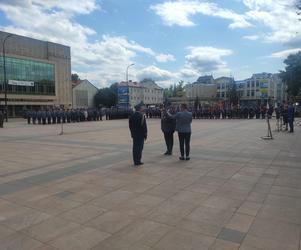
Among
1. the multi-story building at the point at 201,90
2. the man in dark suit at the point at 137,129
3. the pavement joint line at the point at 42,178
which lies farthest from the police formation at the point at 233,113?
the multi-story building at the point at 201,90

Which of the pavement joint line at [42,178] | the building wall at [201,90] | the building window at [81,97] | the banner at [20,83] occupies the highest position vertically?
the building wall at [201,90]

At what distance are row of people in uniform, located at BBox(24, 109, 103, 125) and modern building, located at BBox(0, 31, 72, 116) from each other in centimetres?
2348

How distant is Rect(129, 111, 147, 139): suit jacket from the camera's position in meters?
8.19

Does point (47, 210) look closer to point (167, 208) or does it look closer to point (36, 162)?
point (167, 208)

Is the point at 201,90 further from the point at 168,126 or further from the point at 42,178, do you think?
the point at 42,178

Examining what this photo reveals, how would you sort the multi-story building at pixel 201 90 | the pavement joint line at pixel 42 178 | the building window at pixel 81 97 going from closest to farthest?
1. the pavement joint line at pixel 42 178
2. the building window at pixel 81 97
3. the multi-story building at pixel 201 90

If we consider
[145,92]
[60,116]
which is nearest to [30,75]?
[60,116]

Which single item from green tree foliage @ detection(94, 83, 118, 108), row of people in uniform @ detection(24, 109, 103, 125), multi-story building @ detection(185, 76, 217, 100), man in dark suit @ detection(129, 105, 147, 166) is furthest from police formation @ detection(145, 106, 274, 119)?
multi-story building @ detection(185, 76, 217, 100)

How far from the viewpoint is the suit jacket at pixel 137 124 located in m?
8.19

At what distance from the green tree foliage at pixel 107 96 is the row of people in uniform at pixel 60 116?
2194 inches

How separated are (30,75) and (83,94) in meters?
31.8

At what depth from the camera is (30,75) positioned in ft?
209

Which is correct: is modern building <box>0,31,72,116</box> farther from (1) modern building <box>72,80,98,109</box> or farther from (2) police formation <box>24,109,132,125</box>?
(2) police formation <box>24,109,132,125</box>

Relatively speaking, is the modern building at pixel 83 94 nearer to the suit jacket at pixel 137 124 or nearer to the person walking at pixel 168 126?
the person walking at pixel 168 126
